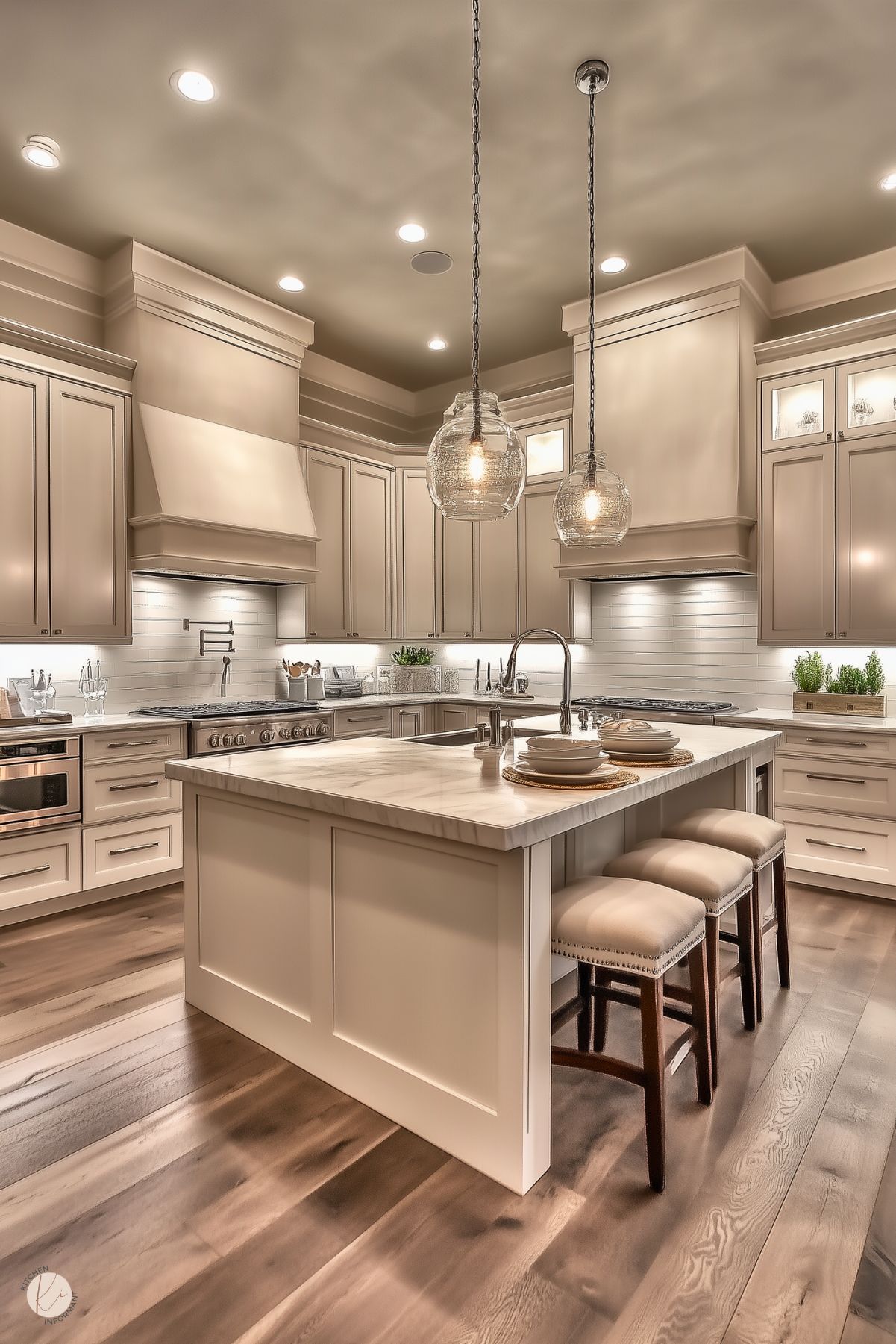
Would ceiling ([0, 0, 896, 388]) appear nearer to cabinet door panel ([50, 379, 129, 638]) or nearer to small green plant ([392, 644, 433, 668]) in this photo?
cabinet door panel ([50, 379, 129, 638])

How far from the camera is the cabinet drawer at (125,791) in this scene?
3.71 m

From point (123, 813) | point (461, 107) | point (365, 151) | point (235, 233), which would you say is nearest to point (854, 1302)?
point (123, 813)

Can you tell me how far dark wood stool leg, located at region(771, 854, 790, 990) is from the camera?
2.74 m

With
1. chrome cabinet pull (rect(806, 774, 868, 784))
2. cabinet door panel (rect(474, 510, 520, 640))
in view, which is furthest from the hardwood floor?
cabinet door panel (rect(474, 510, 520, 640))

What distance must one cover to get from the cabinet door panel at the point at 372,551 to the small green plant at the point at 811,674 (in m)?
2.82

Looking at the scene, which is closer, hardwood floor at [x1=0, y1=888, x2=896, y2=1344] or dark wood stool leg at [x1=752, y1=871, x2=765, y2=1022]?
hardwood floor at [x1=0, y1=888, x2=896, y2=1344]

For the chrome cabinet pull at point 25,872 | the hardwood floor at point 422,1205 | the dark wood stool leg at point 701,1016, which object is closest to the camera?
the hardwood floor at point 422,1205

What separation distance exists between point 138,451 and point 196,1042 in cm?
308

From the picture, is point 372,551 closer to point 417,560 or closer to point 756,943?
point 417,560

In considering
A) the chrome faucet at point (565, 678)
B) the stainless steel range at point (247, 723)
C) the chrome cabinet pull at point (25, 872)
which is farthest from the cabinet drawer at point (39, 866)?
the chrome faucet at point (565, 678)

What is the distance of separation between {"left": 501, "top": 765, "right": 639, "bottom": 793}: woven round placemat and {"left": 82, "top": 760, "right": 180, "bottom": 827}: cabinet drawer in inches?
81.9

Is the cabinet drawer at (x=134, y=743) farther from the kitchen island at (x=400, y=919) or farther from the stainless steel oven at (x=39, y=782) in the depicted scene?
the kitchen island at (x=400, y=919)

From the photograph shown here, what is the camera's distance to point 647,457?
4.60 metres

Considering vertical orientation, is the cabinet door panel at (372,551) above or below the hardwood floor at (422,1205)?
above
